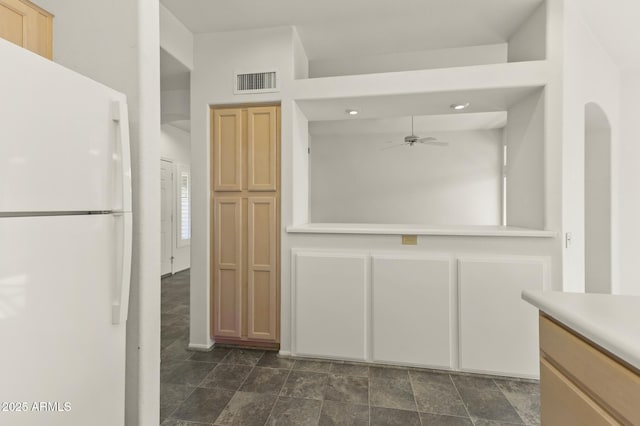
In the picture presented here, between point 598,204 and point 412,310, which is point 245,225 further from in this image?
point 598,204

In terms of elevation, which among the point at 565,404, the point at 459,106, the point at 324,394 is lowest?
the point at 324,394

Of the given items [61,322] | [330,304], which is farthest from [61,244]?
[330,304]

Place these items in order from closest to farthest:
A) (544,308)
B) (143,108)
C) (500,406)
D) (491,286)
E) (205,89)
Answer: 1. (544,308)
2. (143,108)
3. (500,406)
4. (491,286)
5. (205,89)

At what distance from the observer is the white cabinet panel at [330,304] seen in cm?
248

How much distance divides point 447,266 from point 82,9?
108 inches

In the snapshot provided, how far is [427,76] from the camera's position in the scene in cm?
235

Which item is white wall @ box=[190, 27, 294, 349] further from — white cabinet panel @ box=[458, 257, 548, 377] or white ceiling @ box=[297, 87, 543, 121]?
white cabinet panel @ box=[458, 257, 548, 377]

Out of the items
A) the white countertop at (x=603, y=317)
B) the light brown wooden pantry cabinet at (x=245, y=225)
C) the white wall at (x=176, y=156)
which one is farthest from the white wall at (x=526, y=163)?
the white wall at (x=176, y=156)

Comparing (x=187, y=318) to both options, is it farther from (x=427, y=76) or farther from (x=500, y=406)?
(x=427, y=76)

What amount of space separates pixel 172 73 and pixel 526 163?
3.41 m

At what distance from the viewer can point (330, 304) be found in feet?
8.28

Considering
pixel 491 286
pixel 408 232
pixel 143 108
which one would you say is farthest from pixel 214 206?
pixel 491 286

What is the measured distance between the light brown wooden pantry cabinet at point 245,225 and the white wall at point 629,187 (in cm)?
375

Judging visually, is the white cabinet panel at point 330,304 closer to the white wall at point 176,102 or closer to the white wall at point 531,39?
the white wall at point 531,39
